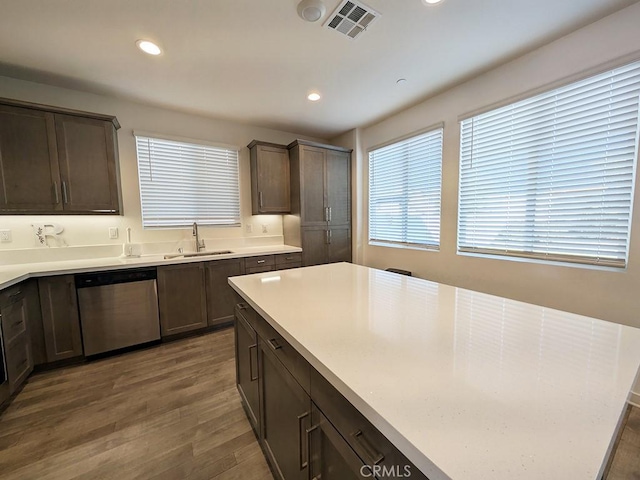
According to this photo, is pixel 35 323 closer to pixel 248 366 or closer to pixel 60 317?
pixel 60 317

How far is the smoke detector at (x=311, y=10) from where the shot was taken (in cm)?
160

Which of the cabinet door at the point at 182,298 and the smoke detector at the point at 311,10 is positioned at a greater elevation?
the smoke detector at the point at 311,10

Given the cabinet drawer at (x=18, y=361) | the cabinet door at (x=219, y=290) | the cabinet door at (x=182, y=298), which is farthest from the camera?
the cabinet door at (x=219, y=290)

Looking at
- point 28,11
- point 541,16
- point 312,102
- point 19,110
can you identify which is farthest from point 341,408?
point 19,110

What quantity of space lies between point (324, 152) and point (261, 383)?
3179 mm

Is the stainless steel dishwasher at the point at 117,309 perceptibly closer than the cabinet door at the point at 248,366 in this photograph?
No

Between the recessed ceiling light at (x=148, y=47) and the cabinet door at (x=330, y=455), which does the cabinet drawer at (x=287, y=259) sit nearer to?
the recessed ceiling light at (x=148, y=47)

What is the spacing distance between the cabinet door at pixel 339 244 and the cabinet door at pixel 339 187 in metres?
0.13

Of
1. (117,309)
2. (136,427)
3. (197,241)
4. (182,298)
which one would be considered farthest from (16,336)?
(197,241)

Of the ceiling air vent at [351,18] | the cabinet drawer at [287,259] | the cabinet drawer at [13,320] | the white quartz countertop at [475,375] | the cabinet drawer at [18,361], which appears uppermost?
the ceiling air vent at [351,18]

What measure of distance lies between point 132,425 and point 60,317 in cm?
135

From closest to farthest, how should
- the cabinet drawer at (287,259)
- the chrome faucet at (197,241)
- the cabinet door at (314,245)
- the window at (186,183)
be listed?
the window at (186,183)
the chrome faucet at (197,241)
the cabinet drawer at (287,259)
the cabinet door at (314,245)

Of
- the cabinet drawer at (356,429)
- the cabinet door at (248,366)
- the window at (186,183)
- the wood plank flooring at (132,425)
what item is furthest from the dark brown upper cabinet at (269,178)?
the cabinet drawer at (356,429)

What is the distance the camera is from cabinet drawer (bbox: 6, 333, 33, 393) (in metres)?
1.87
